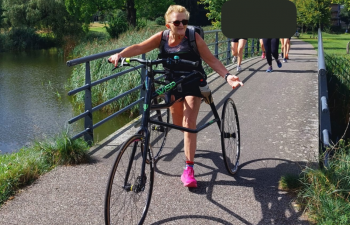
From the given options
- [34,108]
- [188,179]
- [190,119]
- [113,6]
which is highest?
[113,6]

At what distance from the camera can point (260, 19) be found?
461 centimetres

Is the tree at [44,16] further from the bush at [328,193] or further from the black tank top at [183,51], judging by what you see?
the bush at [328,193]

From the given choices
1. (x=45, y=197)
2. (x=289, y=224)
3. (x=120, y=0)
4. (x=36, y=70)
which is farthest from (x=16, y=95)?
(x=120, y=0)

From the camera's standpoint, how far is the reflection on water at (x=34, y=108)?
34.1 ft

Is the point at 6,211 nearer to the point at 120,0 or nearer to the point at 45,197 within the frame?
the point at 45,197

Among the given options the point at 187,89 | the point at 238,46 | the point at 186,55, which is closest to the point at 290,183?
the point at 187,89

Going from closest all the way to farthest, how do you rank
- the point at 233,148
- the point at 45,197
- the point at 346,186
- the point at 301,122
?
the point at 346,186 → the point at 45,197 → the point at 233,148 → the point at 301,122

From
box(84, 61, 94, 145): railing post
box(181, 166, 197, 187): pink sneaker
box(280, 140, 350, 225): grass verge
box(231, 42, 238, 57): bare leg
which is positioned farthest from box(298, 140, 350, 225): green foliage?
box(231, 42, 238, 57): bare leg

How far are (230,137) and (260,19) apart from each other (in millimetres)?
1244

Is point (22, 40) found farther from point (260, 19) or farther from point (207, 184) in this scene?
point (207, 184)

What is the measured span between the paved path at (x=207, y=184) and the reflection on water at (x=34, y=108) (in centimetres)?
143

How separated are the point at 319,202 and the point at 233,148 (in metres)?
1.44

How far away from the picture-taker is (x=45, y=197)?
4.12 m

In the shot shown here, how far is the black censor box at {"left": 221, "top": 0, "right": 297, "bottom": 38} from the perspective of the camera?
14.1ft
